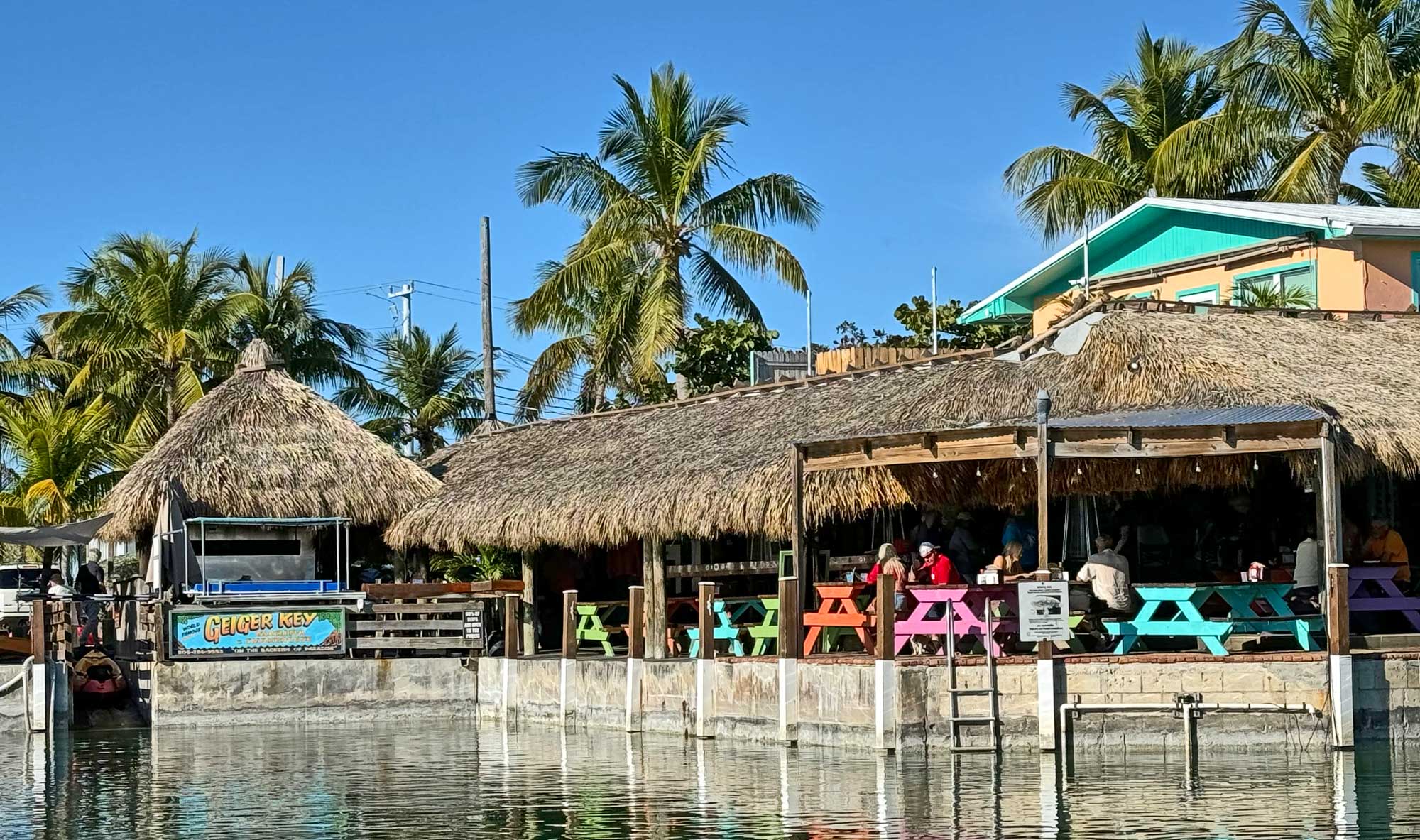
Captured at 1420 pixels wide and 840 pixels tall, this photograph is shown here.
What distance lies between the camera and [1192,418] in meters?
20.0

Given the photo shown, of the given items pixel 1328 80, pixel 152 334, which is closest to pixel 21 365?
pixel 152 334

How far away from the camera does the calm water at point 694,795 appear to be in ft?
49.9

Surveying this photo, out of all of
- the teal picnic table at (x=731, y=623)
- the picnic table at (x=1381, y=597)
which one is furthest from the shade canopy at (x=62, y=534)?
the picnic table at (x=1381, y=597)

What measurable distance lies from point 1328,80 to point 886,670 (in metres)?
23.1

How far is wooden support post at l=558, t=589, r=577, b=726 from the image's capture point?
977 inches

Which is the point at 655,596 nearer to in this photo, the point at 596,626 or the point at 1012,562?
the point at 596,626

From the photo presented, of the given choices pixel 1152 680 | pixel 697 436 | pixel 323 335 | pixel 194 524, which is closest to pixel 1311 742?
pixel 1152 680

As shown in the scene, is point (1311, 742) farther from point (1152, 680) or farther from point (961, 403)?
point (961, 403)

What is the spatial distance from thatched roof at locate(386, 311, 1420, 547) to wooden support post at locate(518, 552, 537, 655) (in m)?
0.95

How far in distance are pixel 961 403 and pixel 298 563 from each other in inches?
429

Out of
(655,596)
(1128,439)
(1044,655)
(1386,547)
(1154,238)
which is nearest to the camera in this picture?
(1044,655)

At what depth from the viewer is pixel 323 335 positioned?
43906 millimetres

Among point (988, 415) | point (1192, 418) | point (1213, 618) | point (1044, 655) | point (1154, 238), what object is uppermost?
point (1154, 238)

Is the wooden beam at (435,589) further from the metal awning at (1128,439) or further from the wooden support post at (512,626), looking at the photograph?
the metal awning at (1128,439)
